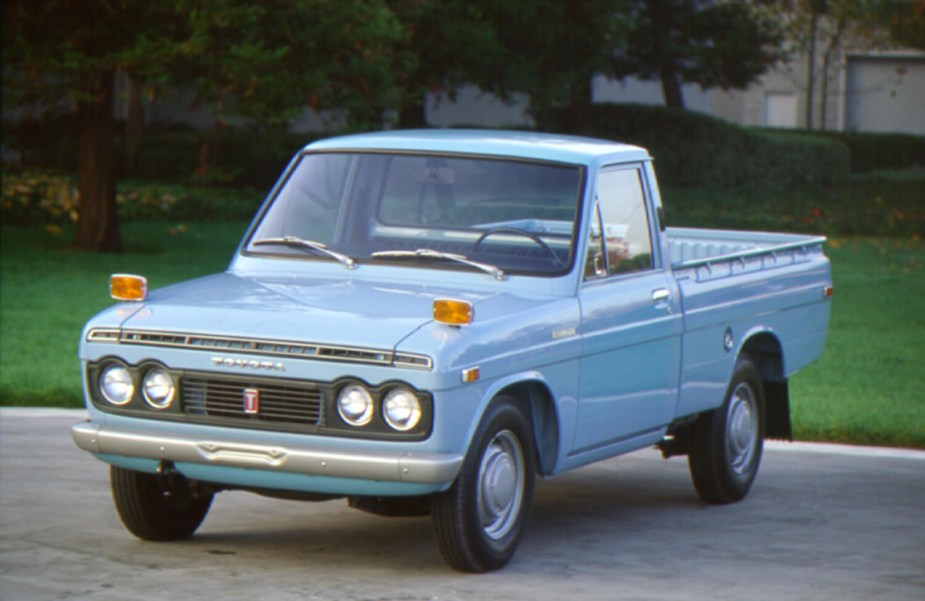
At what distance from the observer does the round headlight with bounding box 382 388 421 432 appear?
6539 mm

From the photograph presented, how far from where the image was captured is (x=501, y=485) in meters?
7.03

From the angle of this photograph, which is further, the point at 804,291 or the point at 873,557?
the point at 804,291

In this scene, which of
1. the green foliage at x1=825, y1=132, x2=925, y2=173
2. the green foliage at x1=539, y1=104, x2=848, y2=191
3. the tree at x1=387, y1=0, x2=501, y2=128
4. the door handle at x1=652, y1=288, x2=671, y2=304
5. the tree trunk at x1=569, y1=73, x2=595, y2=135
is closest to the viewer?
the door handle at x1=652, y1=288, x2=671, y2=304

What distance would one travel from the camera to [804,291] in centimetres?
980

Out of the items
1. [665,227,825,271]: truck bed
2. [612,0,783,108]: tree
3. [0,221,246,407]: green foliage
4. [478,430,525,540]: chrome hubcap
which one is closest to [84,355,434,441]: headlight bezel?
[478,430,525,540]: chrome hubcap

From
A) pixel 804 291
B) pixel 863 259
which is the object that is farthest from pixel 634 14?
pixel 804 291

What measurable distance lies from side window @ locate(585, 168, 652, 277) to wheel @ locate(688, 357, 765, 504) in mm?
1098

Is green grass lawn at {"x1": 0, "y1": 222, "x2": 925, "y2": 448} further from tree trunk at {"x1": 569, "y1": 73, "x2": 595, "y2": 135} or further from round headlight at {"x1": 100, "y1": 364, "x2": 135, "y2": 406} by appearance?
tree trunk at {"x1": 569, "y1": 73, "x2": 595, "y2": 135}

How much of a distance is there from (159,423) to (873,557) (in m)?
3.26

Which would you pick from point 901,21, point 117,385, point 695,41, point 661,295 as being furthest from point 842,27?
point 117,385

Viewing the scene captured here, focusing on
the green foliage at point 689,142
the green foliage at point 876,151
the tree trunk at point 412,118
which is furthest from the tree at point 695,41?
the green foliage at point 876,151

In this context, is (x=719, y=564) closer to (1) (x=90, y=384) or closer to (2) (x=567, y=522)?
(2) (x=567, y=522)

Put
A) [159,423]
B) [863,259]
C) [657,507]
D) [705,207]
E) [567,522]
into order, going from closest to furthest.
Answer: [159,423], [567,522], [657,507], [863,259], [705,207]

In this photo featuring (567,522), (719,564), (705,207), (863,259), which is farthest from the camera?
(705,207)
